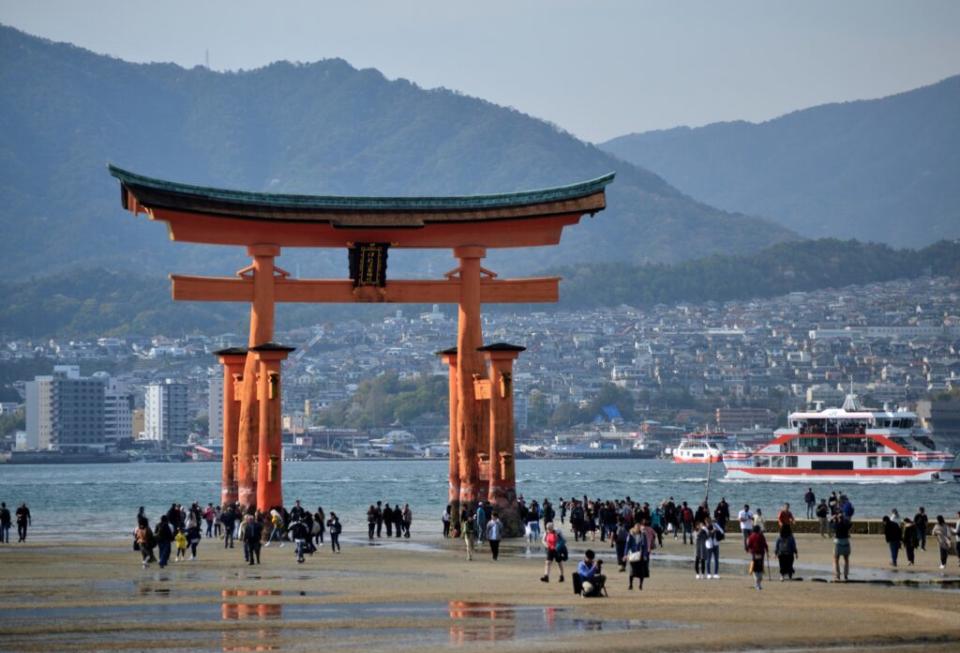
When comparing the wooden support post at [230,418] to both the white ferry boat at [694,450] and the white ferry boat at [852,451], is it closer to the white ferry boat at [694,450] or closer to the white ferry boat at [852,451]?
the white ferry boat at [852,451]

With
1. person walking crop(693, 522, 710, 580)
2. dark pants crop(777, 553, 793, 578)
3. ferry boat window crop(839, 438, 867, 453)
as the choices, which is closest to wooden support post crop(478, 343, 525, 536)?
person walking crop(693, 522, 710, 580)

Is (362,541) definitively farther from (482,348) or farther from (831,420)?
(831,420)

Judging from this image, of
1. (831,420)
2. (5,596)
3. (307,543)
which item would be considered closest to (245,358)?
(307,543)

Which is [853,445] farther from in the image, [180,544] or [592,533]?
[180,544]

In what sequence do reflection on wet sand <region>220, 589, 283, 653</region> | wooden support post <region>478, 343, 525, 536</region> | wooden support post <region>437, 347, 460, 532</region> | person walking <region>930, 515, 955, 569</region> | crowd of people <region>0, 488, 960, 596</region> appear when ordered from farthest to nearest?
wooden support post <region>437, 347, 460, 532</region>
wooden support post <region>478, 343, 525, 536</region>
person walking <region>930, 515, 955, 569</region>
crowd of people <region>0, 488, 960, 596</region>
reflection on wet sand <region>220, 589, 283, 653</region>

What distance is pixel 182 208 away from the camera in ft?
157

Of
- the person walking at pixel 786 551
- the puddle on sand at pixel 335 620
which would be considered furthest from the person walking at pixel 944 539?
the puddle on sand at pixel 335 620

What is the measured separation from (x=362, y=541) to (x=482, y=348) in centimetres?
705

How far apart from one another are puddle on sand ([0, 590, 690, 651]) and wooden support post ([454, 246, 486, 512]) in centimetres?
A: 1937

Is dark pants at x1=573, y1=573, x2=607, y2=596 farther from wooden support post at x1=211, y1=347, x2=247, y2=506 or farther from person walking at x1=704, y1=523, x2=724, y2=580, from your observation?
wooden support post at x1=211, y1=347, x2=247, y2=506

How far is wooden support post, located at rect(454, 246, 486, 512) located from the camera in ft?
162

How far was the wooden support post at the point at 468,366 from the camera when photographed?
49.4 m

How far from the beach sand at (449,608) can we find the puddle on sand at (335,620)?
33 mm

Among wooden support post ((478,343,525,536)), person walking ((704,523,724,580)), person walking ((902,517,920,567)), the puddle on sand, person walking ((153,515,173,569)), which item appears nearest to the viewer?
the puddle on sand
